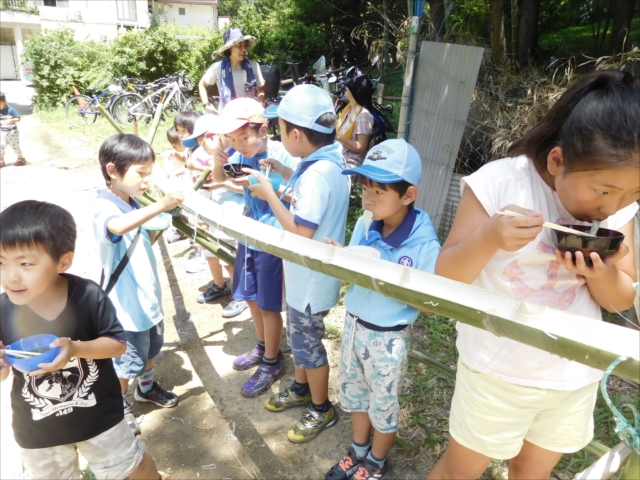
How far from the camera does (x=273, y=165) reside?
248 cm

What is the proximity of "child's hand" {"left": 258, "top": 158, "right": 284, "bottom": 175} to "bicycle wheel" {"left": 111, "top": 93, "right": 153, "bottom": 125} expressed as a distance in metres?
10.1

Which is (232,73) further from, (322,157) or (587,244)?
(587,244)

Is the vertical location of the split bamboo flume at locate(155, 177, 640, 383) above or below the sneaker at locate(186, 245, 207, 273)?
above

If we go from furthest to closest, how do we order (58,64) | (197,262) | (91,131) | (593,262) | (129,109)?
(58,64) < (91,131) < (129,109) < (197,262) < (593,262)

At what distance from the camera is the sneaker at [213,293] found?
406cm

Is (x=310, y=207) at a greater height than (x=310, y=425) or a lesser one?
greater

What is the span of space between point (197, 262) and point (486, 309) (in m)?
4.03

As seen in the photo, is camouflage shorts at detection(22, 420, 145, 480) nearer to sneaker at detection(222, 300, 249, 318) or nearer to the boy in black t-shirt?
the boy in black t-shirt

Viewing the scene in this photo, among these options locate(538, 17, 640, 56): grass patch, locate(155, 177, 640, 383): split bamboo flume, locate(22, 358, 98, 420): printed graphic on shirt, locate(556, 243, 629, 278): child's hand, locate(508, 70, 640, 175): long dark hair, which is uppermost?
locate(538, 17, 640, 56): grass patch

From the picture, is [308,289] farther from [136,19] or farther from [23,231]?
[136,19]

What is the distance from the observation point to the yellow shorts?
4.66 feet

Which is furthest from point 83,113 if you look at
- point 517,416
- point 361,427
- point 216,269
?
point 517,416

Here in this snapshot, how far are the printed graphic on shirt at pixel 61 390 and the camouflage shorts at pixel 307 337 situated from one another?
102 cm

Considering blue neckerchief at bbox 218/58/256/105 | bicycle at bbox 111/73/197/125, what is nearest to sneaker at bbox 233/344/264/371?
blue neckerchief at bbox 218/58/256/105
